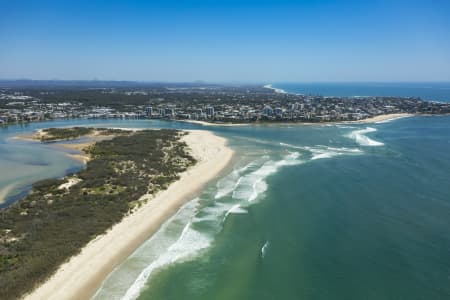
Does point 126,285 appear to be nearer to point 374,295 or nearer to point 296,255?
point 296,255

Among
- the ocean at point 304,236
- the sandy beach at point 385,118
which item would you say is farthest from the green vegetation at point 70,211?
the sandy beach at point 385,118

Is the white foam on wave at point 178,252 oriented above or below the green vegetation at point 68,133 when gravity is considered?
below

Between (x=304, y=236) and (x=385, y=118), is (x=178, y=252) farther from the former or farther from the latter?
(x=385, y=118)

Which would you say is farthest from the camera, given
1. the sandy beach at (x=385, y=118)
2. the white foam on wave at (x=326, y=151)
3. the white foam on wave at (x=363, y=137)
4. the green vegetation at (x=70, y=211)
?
the sandy beach at (x=385, y=118)

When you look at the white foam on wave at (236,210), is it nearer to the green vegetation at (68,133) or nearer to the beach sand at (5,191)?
the beach sand at (5,191)

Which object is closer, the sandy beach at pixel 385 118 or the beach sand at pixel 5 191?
the beach sand at pixel 5 191

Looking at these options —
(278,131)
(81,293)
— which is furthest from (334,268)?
(278,131)

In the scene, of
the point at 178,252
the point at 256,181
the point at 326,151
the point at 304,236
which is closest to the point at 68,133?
the point at 256,181
